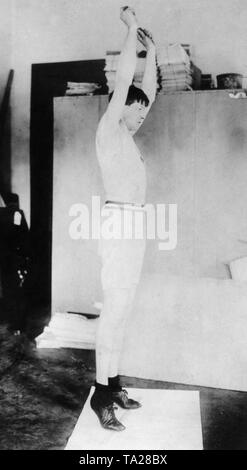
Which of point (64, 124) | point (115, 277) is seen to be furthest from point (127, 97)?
point (64, 124)

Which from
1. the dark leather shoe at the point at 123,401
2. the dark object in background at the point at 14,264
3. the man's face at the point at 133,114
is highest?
the man's face at the point at 133,114

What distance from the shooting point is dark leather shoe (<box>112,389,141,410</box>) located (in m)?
2.96

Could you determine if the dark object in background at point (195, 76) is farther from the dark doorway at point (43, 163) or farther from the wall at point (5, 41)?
→ the wall at point (5, 41)

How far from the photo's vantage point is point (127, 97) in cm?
273

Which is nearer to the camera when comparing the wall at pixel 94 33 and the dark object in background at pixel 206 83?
the dark object in background at pixel 206 83

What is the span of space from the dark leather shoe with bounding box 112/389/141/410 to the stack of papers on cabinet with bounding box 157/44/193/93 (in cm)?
250

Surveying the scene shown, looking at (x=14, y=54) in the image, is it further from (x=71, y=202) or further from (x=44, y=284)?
(x=44, y=284)

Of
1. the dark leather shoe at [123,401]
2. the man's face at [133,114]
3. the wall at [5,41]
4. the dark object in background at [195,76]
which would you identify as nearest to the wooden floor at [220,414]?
the dark leather shoe at [123,401]

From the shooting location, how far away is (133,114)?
2785mm

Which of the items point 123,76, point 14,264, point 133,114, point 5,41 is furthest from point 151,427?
point 5,41

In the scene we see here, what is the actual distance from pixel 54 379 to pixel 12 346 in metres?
0.82

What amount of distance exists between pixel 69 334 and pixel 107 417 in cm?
150

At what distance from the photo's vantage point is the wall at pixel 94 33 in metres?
4.56

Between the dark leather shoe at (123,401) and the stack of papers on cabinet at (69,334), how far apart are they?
116 centimetres
